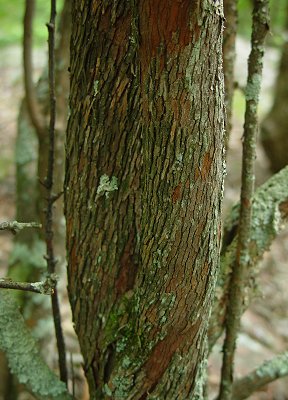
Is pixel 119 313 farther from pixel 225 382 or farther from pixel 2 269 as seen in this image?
pixel 2 269

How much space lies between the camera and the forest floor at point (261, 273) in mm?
3035

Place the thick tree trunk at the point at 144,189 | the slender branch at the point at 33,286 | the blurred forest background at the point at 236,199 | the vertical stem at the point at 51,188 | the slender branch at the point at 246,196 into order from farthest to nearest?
the blurred forest background at the point at 236,199
the vertical stem at the point at 51,188
the slender branch at the point at 246,196
the slender branch at the point at 33,286
the thick tree trunk at the point at 144,189

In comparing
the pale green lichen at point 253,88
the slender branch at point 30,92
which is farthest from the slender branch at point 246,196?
the slender branch at point 30,92

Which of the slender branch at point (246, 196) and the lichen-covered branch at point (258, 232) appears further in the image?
the lichen-covered branch at point (258, 232)

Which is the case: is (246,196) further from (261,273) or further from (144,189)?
(261,273)

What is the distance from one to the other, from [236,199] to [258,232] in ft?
10.3

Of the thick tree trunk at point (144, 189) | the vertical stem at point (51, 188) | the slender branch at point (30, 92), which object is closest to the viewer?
the thick tree trunk at point (144, 189)

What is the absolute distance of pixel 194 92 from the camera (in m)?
0.93

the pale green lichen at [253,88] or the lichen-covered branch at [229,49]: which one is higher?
the lichen-covered branch at [229,49]

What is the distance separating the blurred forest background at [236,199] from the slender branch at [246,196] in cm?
13

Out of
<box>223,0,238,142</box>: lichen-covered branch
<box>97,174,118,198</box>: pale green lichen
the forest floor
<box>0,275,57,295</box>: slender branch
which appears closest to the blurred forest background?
the forest floor

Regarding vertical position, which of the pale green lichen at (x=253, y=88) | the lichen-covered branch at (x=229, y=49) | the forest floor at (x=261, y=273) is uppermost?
the lichen-covered branch at (x=229, y=49)

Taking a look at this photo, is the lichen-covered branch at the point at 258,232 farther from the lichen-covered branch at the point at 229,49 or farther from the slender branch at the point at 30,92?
the slender branch at the point at 30,92

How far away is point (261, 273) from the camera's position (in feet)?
13.2
